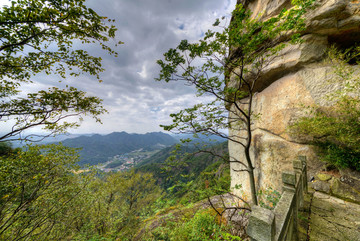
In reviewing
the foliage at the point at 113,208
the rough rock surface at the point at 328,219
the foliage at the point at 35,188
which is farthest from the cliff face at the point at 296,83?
the foliage at the point at 35,188

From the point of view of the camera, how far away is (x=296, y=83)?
667cm

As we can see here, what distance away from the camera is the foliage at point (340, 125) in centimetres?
448

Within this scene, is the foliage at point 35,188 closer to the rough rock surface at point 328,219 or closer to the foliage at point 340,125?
the rough rock surface at point 328,219

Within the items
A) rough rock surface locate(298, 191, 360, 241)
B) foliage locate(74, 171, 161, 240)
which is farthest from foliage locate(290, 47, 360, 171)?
foliage locate(74, 171, 161, 240)

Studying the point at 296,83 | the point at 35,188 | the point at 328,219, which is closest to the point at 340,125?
the point at 296,83

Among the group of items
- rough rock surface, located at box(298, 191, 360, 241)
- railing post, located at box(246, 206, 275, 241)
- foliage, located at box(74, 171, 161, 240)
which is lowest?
foliage, located at box(74, 171, 161, 240)

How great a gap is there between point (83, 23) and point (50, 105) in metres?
3.33

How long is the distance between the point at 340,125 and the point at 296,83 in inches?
118

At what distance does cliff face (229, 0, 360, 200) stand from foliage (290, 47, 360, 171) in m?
0.42

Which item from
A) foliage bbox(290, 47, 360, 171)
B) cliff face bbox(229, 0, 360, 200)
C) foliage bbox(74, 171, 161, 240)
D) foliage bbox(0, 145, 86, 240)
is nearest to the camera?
foliage bbox(290, 47, 360, 171)

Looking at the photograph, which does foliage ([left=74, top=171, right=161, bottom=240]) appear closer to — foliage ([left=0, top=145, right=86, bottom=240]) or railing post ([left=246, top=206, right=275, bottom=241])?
foliage ([left=0, top=145, right=86, bottom=240])

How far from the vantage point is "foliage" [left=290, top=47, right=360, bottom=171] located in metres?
4.48

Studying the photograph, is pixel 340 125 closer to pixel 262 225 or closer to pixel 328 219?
pixel 328 219

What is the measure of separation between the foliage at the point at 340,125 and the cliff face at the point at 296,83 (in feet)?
1.37
